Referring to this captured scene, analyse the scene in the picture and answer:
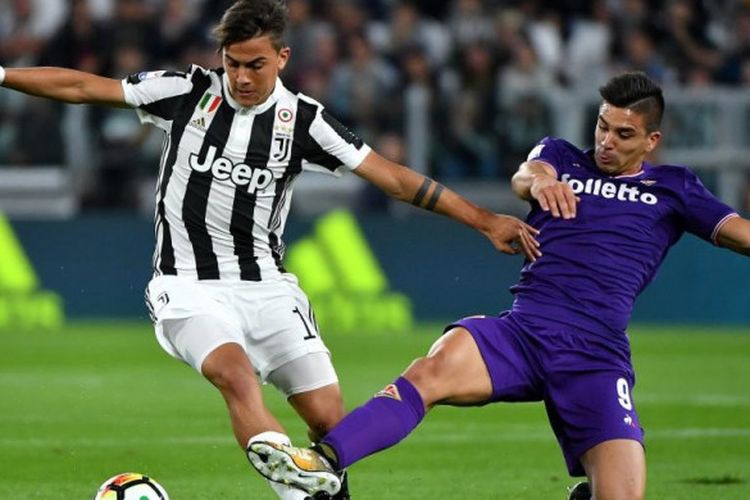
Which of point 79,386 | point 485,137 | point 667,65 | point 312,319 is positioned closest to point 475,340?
point 312,319

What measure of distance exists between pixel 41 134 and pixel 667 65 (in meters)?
6.92

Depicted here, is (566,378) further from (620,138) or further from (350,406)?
(350,406)

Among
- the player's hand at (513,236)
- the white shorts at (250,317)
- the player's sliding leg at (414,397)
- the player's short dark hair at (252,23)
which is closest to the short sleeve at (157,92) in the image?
the player's short dark hair at (252,23)

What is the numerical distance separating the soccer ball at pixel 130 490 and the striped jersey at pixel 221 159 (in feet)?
3.13

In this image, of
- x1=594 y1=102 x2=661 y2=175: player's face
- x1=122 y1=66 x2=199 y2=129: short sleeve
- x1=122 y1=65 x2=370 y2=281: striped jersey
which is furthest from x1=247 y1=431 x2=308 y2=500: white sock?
x1=594 y1=102 x2=661 y2=175: player's face

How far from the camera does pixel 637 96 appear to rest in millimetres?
6941

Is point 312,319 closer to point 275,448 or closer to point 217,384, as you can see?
point 217,384

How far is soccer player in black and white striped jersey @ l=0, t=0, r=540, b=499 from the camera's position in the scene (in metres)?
6.87

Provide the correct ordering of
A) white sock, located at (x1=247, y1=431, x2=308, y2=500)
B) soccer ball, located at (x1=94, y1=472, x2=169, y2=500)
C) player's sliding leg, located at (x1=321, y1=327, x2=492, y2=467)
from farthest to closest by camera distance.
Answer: soccer ball, located at (x1=94, y1=472, x2=169, y2=500), player's sliding leg, located at (x1=321, y1=327, x2=492, y2=467), white sock, located at (x1=247, y1=431, x2=308, y2=500)

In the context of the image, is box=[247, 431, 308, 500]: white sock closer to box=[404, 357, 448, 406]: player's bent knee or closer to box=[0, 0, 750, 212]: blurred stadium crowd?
box=[404, 357, 448, 406]: player's bent knee

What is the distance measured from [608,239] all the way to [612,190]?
238 mm

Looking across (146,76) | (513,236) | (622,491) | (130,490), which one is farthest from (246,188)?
(622,491)

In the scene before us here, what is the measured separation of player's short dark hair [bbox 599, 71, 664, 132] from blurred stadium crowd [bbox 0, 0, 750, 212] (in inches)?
367

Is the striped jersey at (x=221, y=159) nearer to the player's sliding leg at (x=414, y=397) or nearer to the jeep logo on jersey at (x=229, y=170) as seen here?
the jeep logo on jersey at (x=229, y=170)
